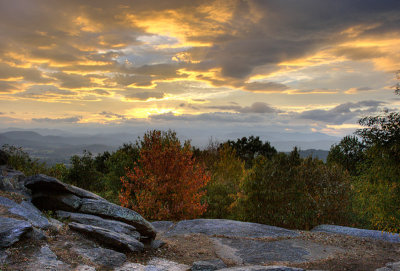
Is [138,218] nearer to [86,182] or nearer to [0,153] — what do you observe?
[0,153]

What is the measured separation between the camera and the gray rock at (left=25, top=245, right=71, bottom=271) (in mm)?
5566

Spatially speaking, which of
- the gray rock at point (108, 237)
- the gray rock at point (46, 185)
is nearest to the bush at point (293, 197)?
the gray rock at point (108, 237)

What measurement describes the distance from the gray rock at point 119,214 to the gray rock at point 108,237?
0.89 metres

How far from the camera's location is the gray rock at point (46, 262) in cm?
557

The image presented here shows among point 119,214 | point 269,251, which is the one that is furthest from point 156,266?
point 269,251

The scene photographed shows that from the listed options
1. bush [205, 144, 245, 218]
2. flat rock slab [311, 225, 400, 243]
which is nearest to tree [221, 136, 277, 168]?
bush [205, 144, 245, 218]

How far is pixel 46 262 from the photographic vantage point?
18.9ft

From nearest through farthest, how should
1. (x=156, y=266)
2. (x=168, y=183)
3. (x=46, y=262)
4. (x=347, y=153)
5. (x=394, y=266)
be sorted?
(x=46, y=262)
(x=156, y=266)
(x=394, y=266)
(x=168, y=183)
(x=347, y=153)

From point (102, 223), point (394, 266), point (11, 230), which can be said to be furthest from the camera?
point (102, 223)

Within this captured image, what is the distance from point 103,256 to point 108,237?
53 centimetres

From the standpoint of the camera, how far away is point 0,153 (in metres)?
10.1

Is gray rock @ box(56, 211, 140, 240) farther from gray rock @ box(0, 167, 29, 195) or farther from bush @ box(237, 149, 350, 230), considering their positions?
bush @ box(237, 149, 350, 230)

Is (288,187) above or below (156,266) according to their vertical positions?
above

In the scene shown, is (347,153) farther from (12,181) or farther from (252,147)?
(12,181)
